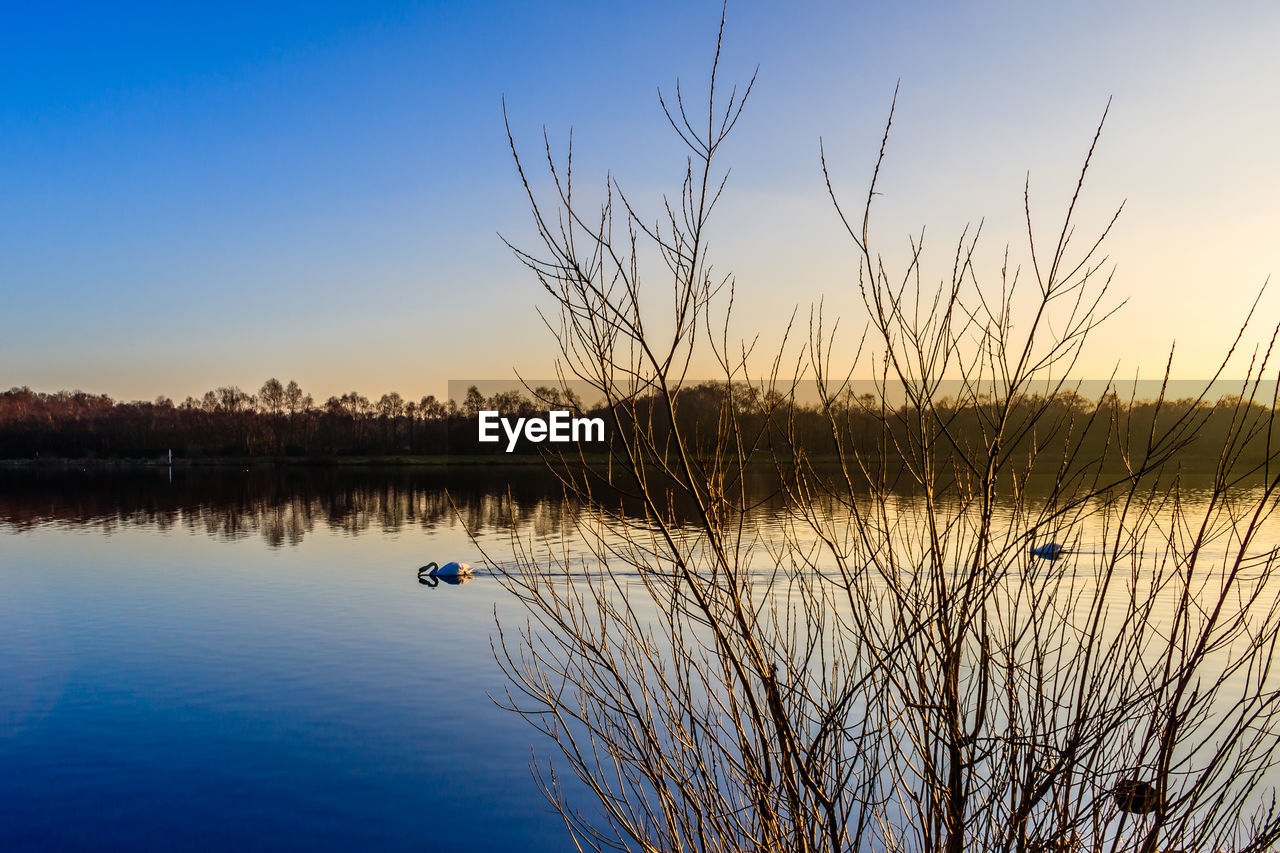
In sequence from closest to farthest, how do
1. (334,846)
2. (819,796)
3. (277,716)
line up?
1. (819,796)
2. (334,846)
3. (277,716)

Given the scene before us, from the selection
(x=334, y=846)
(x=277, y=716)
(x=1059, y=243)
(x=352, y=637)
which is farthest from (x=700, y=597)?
(x=352, y=637)

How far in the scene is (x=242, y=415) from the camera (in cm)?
8944

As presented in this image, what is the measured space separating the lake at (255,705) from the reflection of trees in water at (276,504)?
15.6 ft

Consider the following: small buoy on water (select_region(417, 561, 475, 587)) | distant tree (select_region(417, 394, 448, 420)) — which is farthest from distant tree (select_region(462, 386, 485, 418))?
small buoy on water (select_region(417, 561, 475, 587))

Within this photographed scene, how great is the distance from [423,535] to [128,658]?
14.3 m

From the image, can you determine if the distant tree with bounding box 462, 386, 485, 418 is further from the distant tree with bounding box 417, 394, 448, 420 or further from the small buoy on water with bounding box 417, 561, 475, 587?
the small buoy on water with bounding box 417, 561, 475, 587

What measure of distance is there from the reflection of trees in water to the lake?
15.6ft

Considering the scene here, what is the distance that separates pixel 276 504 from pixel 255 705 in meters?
29.0

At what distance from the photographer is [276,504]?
1490 inches

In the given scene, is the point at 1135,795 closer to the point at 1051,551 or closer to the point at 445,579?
the point at 1051,551

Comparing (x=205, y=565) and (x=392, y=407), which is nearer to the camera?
(x=205, y=565)

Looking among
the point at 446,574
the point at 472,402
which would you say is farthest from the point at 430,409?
the point at 446,574

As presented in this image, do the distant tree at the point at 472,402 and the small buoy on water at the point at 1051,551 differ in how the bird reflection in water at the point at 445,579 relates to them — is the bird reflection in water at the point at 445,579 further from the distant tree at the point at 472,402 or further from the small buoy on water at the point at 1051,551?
the distant tree at the point at 472,402

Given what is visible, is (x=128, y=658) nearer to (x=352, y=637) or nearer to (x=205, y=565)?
(x=352, y=637)
